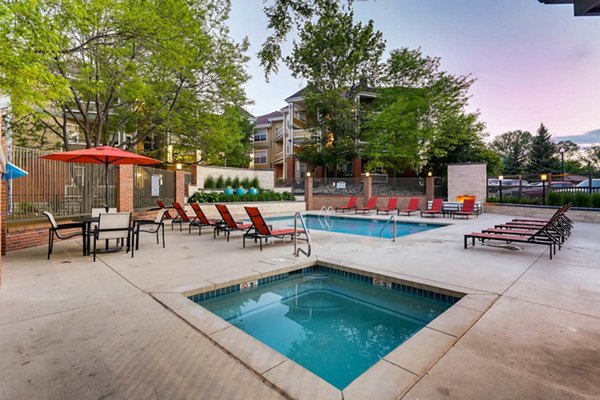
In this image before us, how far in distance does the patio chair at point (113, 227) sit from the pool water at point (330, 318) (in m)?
3.27

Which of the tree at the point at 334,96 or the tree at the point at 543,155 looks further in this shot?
the tree at the point at 543,155

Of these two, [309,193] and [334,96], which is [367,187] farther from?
[334,96]

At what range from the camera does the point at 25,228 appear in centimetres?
684

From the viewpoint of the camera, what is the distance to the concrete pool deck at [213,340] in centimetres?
201

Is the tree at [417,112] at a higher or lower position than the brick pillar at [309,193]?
higher

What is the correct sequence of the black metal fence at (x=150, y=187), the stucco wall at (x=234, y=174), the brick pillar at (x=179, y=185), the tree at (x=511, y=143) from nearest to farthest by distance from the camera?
the black metal fence at (x=150, y=187), the brick pillar at (x=179, y=185), the stucco wall at (x=234, y=174), the tree at (x=511, y=143)

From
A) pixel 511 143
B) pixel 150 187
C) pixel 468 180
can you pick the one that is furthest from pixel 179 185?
pixel 511 143

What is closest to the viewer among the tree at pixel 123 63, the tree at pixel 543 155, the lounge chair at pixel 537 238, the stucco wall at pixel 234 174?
the lounge chair at pixel 537 238

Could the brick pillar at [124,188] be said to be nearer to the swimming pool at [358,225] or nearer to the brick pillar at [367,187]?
the swimming pool at [358,225]

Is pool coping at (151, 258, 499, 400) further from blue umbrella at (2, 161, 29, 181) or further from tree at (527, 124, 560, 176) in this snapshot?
tree at (527, 124, 560, 176)

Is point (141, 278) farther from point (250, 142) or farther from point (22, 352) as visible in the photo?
point (250, 142)

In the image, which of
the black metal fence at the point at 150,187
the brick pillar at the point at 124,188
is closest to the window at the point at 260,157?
the black metal fence at the point at 150,187

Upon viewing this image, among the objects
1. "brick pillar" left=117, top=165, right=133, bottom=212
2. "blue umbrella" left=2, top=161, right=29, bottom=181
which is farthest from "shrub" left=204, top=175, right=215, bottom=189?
"blue umbrella" left=2, top=161, right=29, bottom=181

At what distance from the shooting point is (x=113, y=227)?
609 centimetres
